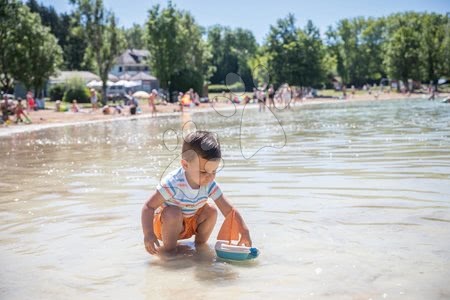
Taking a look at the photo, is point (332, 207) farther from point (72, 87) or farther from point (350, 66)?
point (350, 66)

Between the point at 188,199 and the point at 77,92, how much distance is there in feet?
200

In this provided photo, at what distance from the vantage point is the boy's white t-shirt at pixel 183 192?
4.77 metres

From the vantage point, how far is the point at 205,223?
5.07 metres

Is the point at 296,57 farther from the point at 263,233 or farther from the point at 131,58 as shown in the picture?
the point at 263,233

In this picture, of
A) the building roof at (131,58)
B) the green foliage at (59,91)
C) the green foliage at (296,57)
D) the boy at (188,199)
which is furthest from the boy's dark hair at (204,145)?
the building roof at (131,58)

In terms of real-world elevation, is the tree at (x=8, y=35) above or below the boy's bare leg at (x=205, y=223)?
above

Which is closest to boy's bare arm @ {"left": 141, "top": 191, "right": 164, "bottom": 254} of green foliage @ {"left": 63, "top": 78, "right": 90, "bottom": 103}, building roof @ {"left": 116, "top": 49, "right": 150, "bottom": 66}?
green foliage @ {"left": 63, "top": 78, "right": 90, "bottom": 103}

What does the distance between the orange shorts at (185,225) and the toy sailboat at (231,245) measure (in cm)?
28

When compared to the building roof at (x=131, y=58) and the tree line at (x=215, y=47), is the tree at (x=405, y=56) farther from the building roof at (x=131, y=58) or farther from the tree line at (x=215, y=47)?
the building roof at (x=131, y=58)

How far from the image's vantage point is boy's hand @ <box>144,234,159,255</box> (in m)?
4.68

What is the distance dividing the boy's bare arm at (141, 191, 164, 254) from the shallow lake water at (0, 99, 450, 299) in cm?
14

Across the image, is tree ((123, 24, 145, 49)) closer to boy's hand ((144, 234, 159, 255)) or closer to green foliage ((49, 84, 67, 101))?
green foliage ((49, 84, 67, 101))

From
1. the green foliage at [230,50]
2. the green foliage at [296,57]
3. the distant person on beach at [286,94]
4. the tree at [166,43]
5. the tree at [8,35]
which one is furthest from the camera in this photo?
the green foliage at [230,50]

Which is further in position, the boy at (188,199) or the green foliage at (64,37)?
the green foliage at (64,37)
